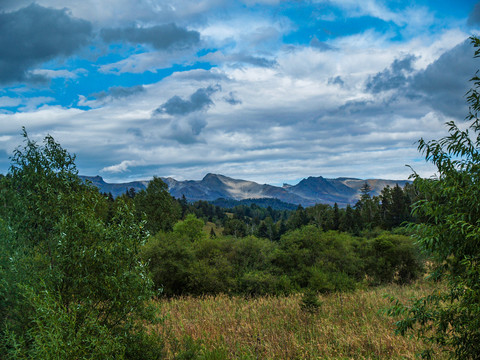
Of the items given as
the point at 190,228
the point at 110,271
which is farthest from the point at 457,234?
the point at 190,228

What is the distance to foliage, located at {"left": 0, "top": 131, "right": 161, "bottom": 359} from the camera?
8.02 m

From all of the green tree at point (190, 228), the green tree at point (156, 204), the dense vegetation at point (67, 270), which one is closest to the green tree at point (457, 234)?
the dense vegetation at point (67, 270)

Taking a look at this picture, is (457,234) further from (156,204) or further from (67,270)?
(156,204)

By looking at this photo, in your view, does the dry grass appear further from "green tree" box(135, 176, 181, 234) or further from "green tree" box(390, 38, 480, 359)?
"green tree" box(135, 176, 181, 234)

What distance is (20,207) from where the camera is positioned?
9570 mm

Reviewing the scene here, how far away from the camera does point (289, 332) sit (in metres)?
13.7

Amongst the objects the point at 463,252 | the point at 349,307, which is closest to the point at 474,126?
the point at 463,252

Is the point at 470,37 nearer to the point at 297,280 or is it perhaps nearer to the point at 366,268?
the point at 297,280

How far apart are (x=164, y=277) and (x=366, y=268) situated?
2141cm

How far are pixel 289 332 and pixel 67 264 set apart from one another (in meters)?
9.88

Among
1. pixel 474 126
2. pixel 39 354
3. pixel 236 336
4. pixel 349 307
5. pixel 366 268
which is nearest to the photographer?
pixel 39 354

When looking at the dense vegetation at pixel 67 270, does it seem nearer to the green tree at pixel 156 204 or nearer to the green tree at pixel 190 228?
the green tree at pixel 190 228

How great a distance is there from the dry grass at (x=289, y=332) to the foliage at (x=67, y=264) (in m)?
2.83

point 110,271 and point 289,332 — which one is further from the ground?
point 110,271
